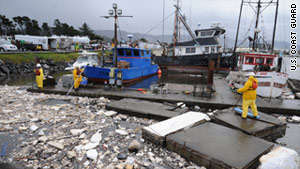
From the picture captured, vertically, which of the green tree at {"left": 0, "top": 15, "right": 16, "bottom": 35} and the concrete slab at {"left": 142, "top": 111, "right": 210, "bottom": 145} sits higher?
the green tree at {"left": 0, "top": 15, "right": 16, "bottom": 35}

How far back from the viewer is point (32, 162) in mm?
4020

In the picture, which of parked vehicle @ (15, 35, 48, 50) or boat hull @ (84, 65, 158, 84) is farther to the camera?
parked vehicle @ (15, 35, 48, 50)

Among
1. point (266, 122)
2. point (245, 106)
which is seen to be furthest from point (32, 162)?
point (266, 122)

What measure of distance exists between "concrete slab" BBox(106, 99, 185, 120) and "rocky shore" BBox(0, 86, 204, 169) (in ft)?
0.85

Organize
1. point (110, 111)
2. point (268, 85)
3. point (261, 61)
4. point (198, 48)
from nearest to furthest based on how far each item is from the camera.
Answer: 1. point (110, 111)
2. point (268, 85)
3. point (261, 61)
4. point (198, 48)

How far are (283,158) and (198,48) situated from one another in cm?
2447

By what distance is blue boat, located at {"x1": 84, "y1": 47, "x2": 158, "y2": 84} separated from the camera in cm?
1304

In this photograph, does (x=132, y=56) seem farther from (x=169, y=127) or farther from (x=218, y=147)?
(x=218, y=147)

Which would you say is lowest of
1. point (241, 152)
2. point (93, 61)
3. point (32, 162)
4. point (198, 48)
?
point (32, 162)

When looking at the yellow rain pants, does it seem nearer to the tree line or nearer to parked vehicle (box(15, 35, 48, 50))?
parked vehicle (box(15, 35, 48, 50))

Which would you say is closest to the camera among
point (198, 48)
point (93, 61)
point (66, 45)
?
point (93, 61)

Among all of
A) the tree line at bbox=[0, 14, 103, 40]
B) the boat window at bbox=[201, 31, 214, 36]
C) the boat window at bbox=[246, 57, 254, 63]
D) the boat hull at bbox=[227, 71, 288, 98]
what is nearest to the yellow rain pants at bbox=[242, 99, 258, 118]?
the boat hull at bbox=[227, 71, 288, 98]

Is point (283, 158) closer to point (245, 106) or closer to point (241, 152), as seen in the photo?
point (241, 152)

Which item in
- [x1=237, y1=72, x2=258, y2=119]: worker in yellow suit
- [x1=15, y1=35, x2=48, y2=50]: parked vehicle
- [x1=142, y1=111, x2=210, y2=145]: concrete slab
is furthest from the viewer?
[x1=15, y1=35, x2=48, y2=50]: parked vehicle
